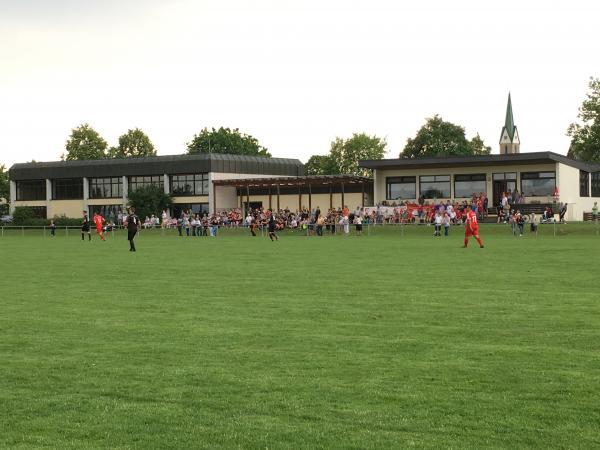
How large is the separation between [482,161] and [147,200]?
34.3m

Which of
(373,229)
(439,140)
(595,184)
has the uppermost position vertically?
(439,140)

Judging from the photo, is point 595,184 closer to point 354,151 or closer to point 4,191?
point 354,151

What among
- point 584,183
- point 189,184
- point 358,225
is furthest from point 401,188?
point 189,184

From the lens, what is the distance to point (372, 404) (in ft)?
22.2

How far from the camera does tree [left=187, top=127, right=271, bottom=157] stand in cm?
11719

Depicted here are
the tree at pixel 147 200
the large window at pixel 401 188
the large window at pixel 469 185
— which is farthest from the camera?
the tree at pixel 147 200

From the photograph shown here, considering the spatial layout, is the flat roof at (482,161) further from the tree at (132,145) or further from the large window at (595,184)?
the tree at (132,145)

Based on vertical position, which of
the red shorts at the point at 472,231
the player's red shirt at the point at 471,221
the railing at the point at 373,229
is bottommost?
the railing at the point at 373,229

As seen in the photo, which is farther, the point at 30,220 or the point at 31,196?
the point at 31,196

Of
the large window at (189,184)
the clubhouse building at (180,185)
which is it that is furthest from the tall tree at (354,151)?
the large window at (189,184)

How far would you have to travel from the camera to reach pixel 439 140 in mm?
103750

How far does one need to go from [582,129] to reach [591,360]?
85.3m

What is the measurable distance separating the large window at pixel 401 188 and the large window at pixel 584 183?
1326cm

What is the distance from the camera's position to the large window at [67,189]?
8975 centimetres
